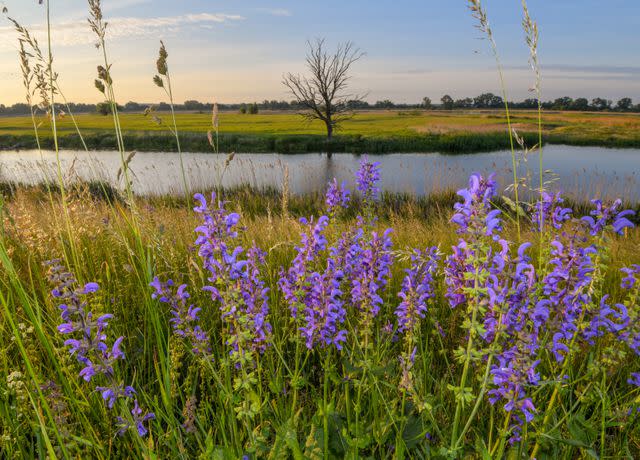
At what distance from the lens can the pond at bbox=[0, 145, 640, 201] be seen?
10.0 meters

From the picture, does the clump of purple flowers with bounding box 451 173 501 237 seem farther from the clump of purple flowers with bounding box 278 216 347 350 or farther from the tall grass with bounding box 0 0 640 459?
the clump of purple flowers with bounding box 278 216 347 350

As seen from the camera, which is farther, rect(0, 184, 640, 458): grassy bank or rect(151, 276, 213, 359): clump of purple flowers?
rect(151, 276, 213, 359): clump of purple flowers

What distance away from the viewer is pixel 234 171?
20406mm

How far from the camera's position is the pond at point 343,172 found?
10.0m

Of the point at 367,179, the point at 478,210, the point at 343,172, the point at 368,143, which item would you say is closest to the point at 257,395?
the point at 478,210

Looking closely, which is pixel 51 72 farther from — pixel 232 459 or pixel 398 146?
pixel 398 146

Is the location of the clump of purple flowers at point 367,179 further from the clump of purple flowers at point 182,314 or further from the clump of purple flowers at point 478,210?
the clump of purple flowers at point 478,210

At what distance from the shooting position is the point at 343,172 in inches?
1085

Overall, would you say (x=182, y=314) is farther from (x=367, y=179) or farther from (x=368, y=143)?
(x=368, y=143)

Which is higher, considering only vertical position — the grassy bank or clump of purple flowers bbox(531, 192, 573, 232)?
clump of purple flowers bbox(531, 192, 573, 232)

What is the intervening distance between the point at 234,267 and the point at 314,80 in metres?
40.1

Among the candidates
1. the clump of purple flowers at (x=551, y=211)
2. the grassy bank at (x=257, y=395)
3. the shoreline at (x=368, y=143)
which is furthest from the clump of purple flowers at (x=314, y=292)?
the shoreline at (x=368, y=143)

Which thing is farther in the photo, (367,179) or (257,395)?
(367,179)

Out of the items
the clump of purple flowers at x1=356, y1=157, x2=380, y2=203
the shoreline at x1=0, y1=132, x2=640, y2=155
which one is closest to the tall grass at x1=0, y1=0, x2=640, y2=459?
the clump of purple flowers at x1=356, y1=157, x2=380, y2=203
